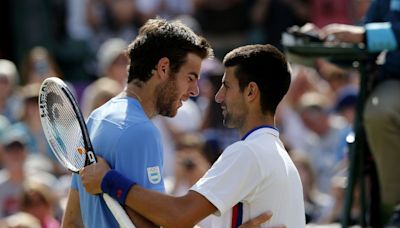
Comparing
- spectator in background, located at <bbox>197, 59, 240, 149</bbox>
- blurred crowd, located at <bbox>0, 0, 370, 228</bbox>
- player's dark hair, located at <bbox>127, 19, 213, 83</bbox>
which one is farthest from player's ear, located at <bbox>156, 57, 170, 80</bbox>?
spectator in background, located at <bbox>197, 59, 240, 149</bbox>

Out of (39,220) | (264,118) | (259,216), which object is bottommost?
(39,220)

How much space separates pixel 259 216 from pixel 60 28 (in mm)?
9391

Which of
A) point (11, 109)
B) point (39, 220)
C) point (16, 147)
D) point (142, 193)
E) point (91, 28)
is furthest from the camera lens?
point (91, 28)

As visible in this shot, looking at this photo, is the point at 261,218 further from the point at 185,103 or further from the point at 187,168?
the point at 185,103

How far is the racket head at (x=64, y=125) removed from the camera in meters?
5.29

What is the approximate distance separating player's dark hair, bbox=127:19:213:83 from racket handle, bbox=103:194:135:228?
653 millimetres

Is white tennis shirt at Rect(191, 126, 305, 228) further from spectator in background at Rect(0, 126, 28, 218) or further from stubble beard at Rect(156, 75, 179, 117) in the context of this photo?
spectator in background at Rect(0, 126, 28, 218)

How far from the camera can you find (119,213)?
5.17 m

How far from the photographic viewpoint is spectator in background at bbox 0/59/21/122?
1159cm

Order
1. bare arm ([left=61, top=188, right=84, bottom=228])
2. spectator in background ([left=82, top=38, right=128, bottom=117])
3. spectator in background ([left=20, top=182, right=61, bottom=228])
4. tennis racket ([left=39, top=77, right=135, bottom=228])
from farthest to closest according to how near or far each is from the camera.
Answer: spectator in background ([left=82, top=38, right=128, bottom=117]) < spectator in background ([left=20, top=182, right=61, bottom=228]) < bare arm ([left=61, top=188, right=84, bottom=228]) < tennis racket ([left=39, top=77, right=135, bottom=228])

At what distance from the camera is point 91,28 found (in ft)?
44.8

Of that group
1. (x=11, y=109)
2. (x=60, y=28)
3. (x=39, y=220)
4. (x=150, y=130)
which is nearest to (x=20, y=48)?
(x=60, y=28)

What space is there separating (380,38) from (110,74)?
517cm

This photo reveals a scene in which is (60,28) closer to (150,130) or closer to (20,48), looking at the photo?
(20,48)
